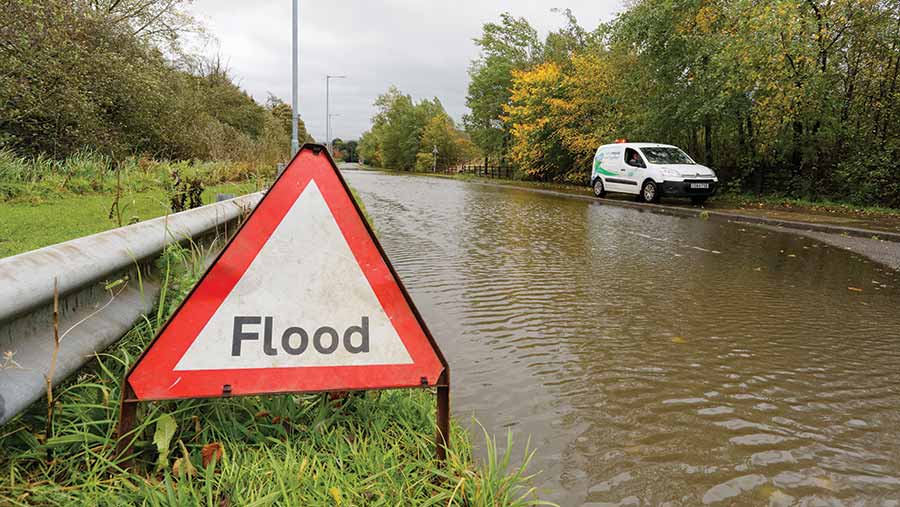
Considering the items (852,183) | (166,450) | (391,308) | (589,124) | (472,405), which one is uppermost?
(589,124)

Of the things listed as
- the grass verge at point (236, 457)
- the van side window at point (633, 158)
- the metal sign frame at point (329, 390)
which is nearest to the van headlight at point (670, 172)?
the van side window at point (633, 158)

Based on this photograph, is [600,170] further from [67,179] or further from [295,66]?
[67,179]

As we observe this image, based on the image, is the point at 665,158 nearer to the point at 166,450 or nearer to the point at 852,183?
the point at 852,183

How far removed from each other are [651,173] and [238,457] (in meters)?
18.2

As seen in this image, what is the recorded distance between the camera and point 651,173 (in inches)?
725

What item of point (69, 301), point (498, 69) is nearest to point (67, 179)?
point (69, 301)

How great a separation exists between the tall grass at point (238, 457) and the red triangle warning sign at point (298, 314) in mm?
256

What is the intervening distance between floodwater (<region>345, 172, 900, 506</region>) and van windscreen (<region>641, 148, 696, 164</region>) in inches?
446

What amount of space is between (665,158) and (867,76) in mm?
5976

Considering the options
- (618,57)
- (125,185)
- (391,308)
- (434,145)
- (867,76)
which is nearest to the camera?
(391,308)

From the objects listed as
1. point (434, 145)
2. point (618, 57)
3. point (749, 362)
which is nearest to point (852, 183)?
point (618, 57)

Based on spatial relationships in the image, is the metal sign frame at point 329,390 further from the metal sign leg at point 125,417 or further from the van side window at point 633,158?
the van side window at point 633,158

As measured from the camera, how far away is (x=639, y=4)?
22.1 m

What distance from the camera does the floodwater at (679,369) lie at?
2.39 meters
